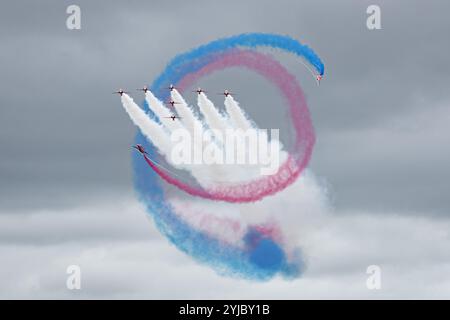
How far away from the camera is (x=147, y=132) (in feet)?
397

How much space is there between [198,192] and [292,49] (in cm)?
2186

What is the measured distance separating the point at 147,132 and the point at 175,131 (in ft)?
11.3
